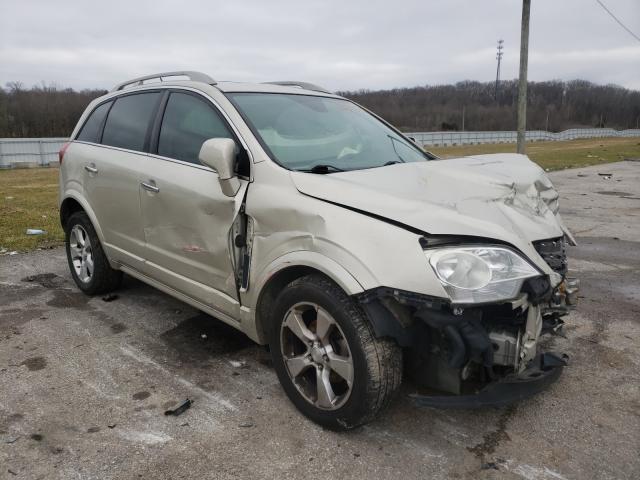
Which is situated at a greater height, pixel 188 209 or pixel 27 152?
pixel 27 152

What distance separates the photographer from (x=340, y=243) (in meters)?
2.52

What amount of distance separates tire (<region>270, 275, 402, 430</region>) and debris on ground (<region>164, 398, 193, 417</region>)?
57cm

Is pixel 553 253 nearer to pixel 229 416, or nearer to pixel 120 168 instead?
pixel 229 416

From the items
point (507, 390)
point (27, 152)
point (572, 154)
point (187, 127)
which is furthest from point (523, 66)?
point (27, 152)

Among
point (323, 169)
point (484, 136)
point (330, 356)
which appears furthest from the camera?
point (484, 136)

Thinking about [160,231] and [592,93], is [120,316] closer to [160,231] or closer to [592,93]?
[160,231]

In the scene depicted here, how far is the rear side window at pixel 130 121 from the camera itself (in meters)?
4.02

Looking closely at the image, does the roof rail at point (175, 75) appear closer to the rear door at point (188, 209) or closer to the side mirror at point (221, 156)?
the rear door at point (188, 209)

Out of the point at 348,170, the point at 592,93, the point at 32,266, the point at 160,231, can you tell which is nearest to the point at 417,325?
the point at 348,170

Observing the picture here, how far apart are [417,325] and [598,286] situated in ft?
11.8

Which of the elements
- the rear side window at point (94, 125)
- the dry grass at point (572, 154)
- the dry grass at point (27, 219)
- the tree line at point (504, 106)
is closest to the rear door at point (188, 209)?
the rear side window at point (94, 125)

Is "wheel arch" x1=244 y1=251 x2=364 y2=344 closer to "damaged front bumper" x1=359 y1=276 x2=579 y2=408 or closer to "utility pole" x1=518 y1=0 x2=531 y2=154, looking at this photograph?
"damaged front bumper" x1=359 y1=276 x2=579 y2=408

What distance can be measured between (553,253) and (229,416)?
6.38 feet

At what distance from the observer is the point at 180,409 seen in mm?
2959
